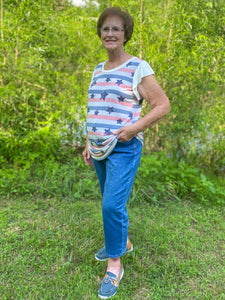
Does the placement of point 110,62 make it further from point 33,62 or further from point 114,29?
point 33,62

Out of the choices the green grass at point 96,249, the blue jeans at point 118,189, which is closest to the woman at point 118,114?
the blue jeans at point 118,189

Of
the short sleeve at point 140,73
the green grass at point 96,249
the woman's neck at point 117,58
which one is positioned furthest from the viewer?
the green grass at point 96,249

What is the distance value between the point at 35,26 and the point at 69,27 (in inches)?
19.6

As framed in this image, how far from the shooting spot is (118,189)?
77.5 inches

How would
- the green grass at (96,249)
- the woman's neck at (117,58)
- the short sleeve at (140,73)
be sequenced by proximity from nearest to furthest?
the short sleeve at (140,73)
the woman's neck at (117,58)
the green grass at (96,249)

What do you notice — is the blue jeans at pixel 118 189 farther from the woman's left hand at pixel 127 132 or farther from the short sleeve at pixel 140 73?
the short sleeve at pixel 140 73

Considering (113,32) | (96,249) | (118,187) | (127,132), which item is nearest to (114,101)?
(127,132)

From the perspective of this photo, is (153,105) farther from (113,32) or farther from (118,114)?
(113,32)

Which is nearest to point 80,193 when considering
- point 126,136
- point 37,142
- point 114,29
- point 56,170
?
point 56,170

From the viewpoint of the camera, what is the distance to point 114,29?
6.33 feet

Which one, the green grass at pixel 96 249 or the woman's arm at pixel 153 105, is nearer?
the woman's arm at pixel 153 105

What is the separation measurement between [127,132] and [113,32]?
639 millimetres

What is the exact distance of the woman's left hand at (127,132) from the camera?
1.89 meters

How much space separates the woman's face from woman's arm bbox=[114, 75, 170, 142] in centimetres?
30
